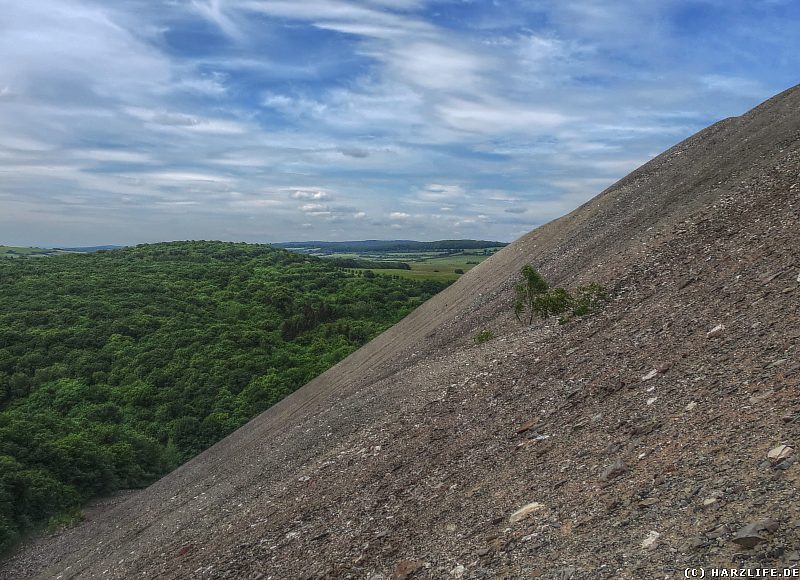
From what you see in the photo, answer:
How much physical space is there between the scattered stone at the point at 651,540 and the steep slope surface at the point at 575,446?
0.02 metres

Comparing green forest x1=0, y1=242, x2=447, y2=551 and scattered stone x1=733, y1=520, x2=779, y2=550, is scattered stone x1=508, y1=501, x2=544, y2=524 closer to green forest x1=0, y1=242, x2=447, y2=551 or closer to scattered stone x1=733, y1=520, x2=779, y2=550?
scattered stone x1=733, y1=520, x2=779, y2=550

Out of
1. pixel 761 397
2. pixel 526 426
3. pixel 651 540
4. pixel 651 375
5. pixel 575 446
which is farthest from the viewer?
pixel 526 426

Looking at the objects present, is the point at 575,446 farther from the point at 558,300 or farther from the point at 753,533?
the point at 558,300

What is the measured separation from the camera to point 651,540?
A: 6.32 meters

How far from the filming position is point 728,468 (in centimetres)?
687

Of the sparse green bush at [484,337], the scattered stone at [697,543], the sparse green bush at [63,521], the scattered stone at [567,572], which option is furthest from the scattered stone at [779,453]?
the sparse green bush at [63,521]

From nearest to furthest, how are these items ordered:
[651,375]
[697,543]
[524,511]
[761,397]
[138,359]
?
[697,543] → [761,397] → [524,511] → [651,375] → [138,359]

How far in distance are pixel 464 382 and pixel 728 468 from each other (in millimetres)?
9490

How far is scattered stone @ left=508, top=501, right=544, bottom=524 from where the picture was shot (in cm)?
826

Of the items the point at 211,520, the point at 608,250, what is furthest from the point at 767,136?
the point at 211,520

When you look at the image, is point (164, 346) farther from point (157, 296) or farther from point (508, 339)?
point (508, 339)

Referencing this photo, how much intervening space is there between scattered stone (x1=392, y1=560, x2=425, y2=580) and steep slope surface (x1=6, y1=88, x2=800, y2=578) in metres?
0.05

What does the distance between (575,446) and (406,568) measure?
3733 millimetres

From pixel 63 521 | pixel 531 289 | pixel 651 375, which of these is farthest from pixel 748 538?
pixel 63 521
